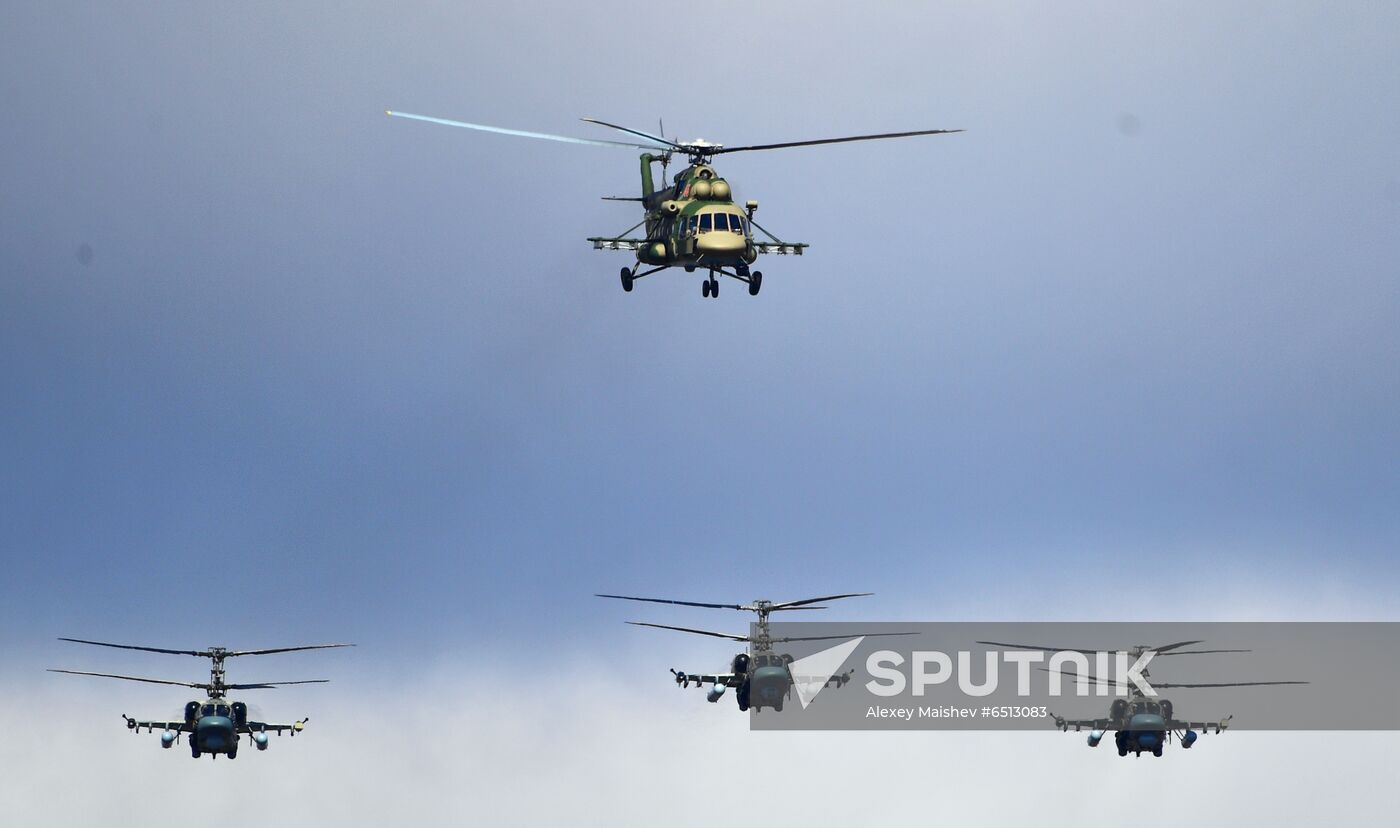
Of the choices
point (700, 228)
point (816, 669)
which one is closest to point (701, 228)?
point (700, 228)

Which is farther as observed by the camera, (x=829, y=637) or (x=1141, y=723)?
(x=829, y=637)

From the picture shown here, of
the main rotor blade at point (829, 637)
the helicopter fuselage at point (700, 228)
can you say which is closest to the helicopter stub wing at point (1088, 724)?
the main rotor blade at point (829, 637)

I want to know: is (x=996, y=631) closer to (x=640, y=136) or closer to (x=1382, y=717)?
(x=1382, y=717)

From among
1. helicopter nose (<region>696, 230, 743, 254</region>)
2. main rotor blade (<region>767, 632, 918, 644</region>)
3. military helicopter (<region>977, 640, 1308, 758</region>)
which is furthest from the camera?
military helicopter (<region>977, 640, 1308, 758</region>)

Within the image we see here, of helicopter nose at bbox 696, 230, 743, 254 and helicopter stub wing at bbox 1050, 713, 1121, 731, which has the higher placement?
helicopter nose at bbox 696, 230, 743, 254

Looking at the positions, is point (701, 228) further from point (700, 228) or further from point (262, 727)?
point (262, 727)

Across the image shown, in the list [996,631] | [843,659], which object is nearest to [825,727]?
[996,631]

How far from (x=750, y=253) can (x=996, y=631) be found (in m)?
59.5

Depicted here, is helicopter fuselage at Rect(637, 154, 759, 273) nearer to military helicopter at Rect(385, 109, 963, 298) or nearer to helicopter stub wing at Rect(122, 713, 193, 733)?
military helicopter at Rect(385, 109, 963, 298)

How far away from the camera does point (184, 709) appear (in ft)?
429

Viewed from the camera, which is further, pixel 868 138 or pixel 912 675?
pixel 912 675

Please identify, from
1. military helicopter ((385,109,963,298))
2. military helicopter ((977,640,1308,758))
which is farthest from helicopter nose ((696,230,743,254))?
military helicopter ((977,640,1308,758))

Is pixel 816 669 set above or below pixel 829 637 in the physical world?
below

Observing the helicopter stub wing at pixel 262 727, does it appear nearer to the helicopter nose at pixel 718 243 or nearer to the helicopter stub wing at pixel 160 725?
the helicopter stub wing at pixel 160 725
